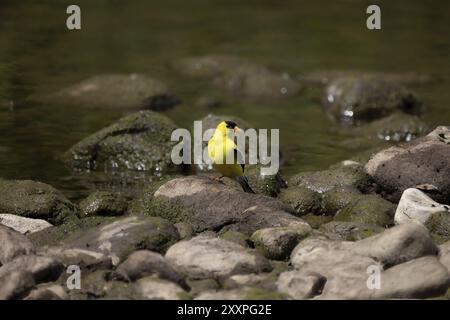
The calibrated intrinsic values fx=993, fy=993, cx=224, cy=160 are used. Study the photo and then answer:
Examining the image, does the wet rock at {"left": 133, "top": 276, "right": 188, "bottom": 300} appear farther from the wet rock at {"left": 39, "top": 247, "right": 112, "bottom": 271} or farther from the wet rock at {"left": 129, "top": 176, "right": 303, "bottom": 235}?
the wet rock at {"left": 129, "top": 176, "right": 303, "bottom": 235}

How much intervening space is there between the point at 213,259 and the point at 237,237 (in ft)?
3.07

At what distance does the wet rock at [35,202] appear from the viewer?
1289cm

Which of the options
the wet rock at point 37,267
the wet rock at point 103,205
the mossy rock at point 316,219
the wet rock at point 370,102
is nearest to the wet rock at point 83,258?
the wet rock at point 37,267

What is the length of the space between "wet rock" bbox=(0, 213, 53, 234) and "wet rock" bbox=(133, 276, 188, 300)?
2.66 m

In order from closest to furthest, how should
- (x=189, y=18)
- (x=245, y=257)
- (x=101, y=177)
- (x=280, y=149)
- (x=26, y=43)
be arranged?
(x=245, y=257) → (x=101, y=177) → (x=280, y=149) → (x=26, y=43) → (x=189, y=18)

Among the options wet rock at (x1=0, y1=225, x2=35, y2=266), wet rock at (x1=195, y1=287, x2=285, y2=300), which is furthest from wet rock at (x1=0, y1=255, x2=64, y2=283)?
wet rock at (x1=195, y1=287, x2=285, y2=300)

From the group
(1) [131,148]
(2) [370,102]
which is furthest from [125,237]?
(2) [370,102]

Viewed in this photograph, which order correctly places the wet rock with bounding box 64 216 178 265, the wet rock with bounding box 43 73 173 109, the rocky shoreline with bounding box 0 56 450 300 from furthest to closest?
the wet rock with bounding box 43 73 173 109 → the wet rock with bounding box 64 216 178 265 → the rocky shoreline with bounding box 0 56 450 300

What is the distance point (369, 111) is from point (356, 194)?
807cm

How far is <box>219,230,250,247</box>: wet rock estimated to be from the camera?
11266mm

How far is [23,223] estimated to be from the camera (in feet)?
40.5

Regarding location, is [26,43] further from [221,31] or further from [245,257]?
[245,257]

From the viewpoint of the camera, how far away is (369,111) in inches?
839
